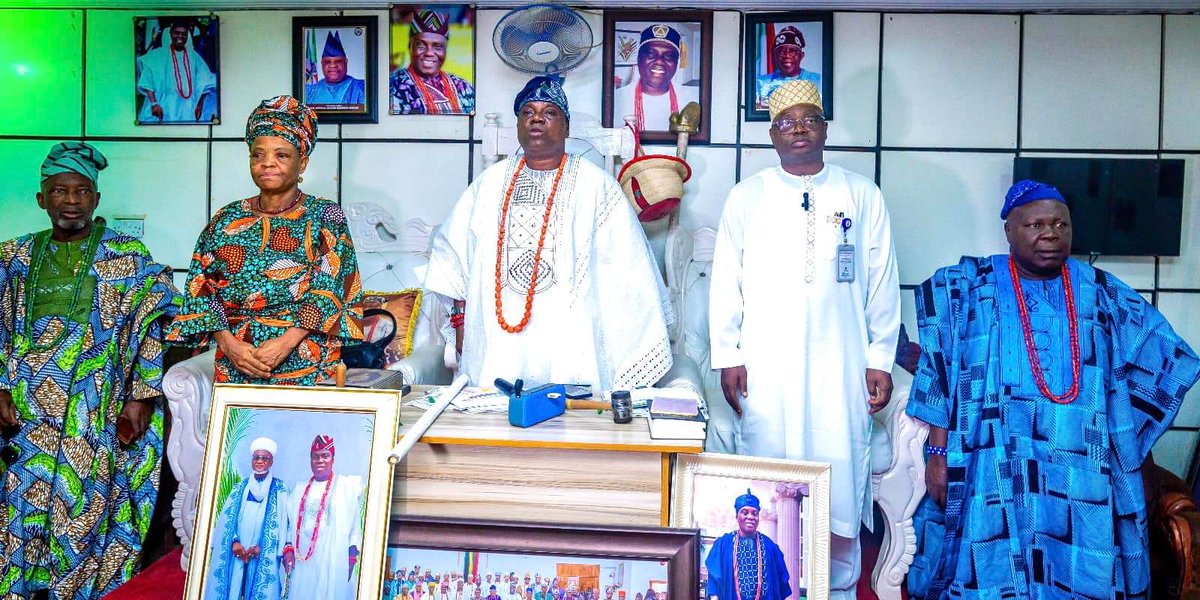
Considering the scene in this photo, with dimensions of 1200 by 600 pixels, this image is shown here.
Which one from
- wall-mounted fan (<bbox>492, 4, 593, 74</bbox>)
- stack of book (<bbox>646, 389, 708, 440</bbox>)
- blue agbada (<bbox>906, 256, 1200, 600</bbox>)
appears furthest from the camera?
wall-mounted fan (<bbox>492, 4, 593, 74</bbox>)

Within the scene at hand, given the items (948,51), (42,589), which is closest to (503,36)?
(948,51)

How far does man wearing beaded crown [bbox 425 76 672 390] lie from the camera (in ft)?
11.7

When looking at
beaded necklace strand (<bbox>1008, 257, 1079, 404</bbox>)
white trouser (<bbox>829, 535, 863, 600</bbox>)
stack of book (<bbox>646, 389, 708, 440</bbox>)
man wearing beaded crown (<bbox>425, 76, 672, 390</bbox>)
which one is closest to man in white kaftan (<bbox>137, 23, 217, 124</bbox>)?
man wearing beaded crown (<bbox>425, 76, 672, 390</bbox>)

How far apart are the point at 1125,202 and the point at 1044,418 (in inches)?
79.2

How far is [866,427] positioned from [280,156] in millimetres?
2468

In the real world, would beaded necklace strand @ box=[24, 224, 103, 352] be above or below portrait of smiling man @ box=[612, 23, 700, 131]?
below

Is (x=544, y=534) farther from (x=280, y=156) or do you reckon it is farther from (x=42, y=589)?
(x=42, y=589)

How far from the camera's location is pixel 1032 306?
3352 mm

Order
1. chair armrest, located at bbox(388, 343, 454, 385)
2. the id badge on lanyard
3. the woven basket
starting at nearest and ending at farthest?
1. the id badge on lanyard
2. chair armrest, located at bbox(388, 343, 454, 385)
3. the woven basket

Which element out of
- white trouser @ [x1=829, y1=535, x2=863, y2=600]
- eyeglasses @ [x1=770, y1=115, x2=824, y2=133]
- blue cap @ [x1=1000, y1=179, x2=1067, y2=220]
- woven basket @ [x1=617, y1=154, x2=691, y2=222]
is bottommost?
white trouser @ [x1=829, y1=535, x2=863, y2=600]

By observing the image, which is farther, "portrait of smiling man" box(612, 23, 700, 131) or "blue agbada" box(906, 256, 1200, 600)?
"portrait of smiling man" box(612, 23, 700, 131)

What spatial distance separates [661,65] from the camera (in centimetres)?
477

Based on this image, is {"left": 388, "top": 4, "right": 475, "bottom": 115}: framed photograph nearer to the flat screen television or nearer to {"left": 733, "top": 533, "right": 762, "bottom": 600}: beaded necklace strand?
{"left": 733, "top": 533, "right": 762, "bottom": 600}: beaded necklace strand

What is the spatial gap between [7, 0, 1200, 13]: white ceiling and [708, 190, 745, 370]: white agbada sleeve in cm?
161
